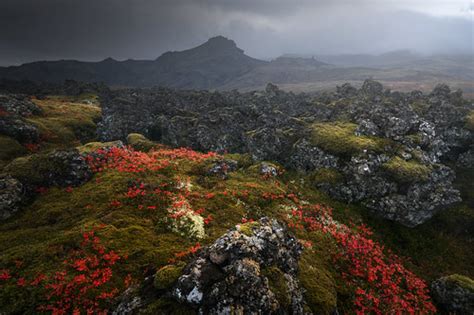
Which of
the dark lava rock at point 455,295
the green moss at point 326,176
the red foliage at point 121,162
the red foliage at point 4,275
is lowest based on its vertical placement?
the dark lava rock at point 455,295

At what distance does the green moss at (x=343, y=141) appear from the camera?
40.2m

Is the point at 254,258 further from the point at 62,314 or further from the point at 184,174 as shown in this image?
the point at 184,174

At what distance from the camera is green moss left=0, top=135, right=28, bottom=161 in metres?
33.3

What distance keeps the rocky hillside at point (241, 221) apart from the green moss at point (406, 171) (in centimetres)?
20

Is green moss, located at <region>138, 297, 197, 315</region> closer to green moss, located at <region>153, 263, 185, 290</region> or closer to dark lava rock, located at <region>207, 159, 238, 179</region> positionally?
green moss, located at <region>153, 263, 185, 290</region>

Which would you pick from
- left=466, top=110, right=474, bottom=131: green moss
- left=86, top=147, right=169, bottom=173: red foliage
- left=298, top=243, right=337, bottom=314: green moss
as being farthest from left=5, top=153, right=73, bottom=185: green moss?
left=466, top=110, right=474, bottom=131: green moss

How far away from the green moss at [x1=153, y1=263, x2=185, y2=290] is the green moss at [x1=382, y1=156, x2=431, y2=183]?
104 ft

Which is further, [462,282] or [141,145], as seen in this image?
[141,145]

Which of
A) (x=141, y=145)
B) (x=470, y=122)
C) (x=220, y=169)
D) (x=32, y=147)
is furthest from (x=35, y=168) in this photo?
(x=470, y=122)

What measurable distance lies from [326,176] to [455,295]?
1864 cm

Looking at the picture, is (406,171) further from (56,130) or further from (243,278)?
(56,130)

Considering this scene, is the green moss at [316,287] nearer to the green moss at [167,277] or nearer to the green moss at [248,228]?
the green moss at [248,228]

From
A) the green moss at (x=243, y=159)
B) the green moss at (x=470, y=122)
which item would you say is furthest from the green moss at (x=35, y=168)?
the green moss at (x=470, y=122)

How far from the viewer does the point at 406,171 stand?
3544 cm
